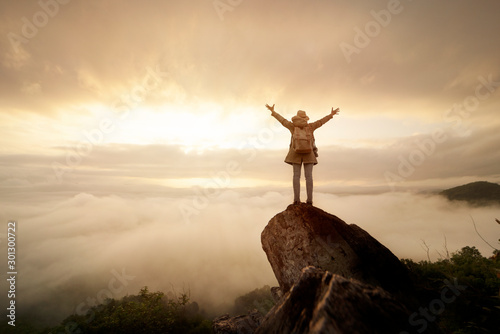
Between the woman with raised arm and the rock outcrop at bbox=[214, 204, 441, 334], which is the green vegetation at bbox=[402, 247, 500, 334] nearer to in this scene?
the rock outcrop at bbox=[214, 204, 441, 334]

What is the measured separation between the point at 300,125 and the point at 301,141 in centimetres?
90

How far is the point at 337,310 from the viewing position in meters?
2.86

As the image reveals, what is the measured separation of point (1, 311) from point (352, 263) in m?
284

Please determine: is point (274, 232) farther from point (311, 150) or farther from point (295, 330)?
point (295, 330)

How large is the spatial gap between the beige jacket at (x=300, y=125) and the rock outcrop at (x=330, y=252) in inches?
80.3

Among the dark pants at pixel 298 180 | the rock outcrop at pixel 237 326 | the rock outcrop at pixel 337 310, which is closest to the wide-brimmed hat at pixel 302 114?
the dark pants at pixel 298 180

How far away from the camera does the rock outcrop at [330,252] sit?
765 centimetres

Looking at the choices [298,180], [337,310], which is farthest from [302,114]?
[337,310]

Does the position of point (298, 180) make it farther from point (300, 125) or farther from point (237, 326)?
point (237, 326)

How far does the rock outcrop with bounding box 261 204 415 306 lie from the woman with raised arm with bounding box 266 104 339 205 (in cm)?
102

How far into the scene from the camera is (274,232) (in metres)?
10.0

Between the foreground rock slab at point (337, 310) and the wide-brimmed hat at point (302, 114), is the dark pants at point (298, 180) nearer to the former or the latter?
the wide-brimmed hat at point (302, 114)

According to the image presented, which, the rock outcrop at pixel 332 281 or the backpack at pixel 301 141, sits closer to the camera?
the rock outcrop at pixel 332 281

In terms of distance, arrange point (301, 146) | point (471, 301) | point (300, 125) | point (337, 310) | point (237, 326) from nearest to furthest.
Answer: point (337, 310) → point (471, 301) → point (301, 146) → point (300, 125) → point (237, 326)
